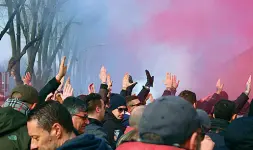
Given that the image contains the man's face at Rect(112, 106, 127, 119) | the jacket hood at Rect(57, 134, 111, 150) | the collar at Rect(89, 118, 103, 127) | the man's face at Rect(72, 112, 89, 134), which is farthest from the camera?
the man's face at Rect(112, 106, 127, 119)

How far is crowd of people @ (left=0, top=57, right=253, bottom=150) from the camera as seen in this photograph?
2564 millimetres

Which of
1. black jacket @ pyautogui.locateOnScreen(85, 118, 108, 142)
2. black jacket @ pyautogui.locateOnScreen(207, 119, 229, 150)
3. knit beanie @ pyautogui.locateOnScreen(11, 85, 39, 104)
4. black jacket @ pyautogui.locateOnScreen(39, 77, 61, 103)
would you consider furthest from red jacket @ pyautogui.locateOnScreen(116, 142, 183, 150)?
black jacket @ pyautogui.locateOnScreen(39, 77, 61, 103)

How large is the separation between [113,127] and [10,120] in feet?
7.60

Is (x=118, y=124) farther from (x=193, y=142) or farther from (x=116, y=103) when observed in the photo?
(x=193, y=142)

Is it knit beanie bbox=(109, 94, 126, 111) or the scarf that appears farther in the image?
knit beanie bbox=(109, 94, 126, 111)

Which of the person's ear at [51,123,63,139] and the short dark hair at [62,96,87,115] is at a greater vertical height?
the person's ear at [51,123,63,139]

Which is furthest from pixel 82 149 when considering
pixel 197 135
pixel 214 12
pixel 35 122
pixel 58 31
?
pixel 58 31

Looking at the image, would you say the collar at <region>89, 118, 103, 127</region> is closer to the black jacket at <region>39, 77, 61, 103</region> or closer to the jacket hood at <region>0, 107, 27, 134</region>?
the black jacket at <region>39, 77, 61, 103</region>

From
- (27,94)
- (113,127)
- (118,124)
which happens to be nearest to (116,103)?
(118,124)

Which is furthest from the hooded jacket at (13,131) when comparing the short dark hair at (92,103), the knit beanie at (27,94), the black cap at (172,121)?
the black cap at (172,121)

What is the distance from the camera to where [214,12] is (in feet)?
Answer: 58.9

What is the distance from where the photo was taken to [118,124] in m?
6.65

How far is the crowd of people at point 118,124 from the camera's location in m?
2.56

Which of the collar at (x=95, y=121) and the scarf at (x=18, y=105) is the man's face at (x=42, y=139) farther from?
the collar at (x=95, y=121)
